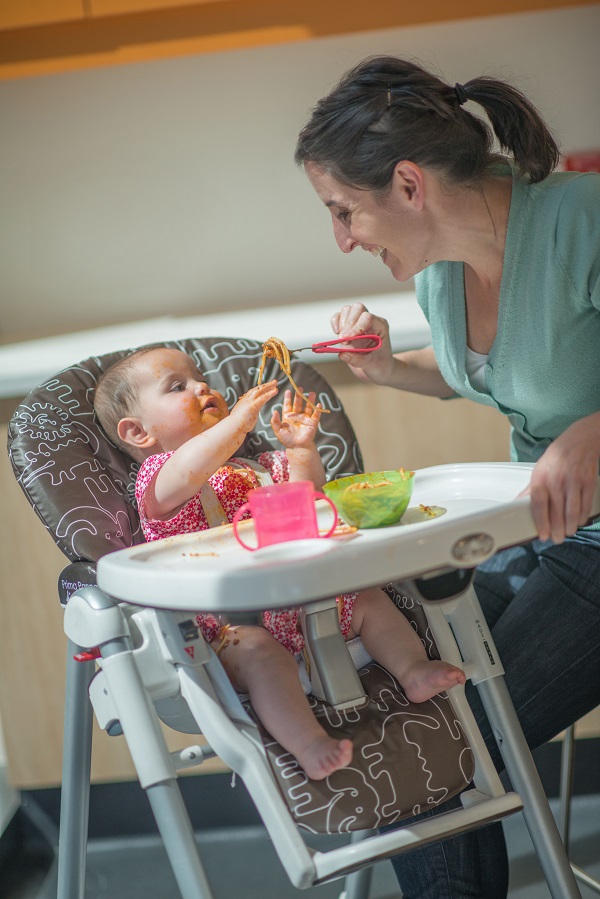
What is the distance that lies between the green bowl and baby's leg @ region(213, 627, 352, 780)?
7.3 inches

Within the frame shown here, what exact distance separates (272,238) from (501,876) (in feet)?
5.23

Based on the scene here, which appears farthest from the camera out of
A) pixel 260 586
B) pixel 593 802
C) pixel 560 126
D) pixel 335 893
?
pixel 560 126

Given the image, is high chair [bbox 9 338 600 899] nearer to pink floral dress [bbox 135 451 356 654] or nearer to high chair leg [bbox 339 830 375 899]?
pink floral dress [bbox 135 451 356 654]

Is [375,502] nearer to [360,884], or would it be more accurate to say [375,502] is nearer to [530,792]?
[530,792]

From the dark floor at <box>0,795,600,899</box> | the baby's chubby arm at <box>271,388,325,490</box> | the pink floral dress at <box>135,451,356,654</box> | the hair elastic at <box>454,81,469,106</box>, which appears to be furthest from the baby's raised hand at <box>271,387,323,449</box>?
the dark floor at <box>0,795,600,899</box>

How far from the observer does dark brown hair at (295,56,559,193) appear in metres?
1.21

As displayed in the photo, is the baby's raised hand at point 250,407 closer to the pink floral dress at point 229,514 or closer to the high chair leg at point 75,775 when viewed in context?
the pink floral dress at point 229,514

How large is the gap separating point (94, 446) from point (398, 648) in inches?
20.3

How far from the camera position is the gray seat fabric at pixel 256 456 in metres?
1.04

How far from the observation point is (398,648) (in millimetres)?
1173

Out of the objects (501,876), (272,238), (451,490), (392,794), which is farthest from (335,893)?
(272,238)

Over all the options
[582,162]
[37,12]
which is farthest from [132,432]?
[582,162]

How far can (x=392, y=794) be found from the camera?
3.44ft

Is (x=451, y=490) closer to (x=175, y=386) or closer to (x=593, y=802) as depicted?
(x=175, y=386)
